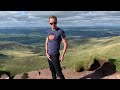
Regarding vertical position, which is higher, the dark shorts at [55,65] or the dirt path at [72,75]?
the dark shorts at [55,65]

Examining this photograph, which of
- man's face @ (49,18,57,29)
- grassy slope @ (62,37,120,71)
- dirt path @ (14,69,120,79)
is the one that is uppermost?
man's face @ (49,18,57,29)

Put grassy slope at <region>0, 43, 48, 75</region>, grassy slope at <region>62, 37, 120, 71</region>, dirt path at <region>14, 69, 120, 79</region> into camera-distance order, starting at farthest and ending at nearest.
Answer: dirt path at <region>14, 69, 120, 79</region> → grassy slope at <region>62, 37, 120, 71</region> → grassy slope at <region>0, 43, 48, 75</region>

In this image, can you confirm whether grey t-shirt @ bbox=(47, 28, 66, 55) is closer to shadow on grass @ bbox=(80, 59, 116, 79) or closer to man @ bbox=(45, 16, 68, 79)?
man @ bbox=(45, 16, 68, 79)

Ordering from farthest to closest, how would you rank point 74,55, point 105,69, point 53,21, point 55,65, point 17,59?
point 105,69 < point 74,55 < point 17,59 < point 55,65 < point 53,21

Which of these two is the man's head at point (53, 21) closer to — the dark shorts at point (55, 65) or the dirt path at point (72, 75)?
the dark shorts at point (55, 65)

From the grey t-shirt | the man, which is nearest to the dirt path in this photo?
the man

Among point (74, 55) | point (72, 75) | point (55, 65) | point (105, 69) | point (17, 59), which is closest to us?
point (55, 65)

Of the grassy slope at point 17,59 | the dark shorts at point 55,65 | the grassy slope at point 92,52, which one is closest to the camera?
the dark shorts at point 55,65

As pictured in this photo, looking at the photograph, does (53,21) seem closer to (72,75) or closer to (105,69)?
(72,75)

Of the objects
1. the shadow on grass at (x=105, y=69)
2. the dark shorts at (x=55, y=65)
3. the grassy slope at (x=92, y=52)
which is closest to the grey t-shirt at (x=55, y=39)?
the dark shorts at (x=55, y=65)

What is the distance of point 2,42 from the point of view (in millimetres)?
8305

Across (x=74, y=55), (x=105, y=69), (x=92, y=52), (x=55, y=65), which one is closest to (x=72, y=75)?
(x=74, y=55)

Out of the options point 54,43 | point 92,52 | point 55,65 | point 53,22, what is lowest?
point 92,52
